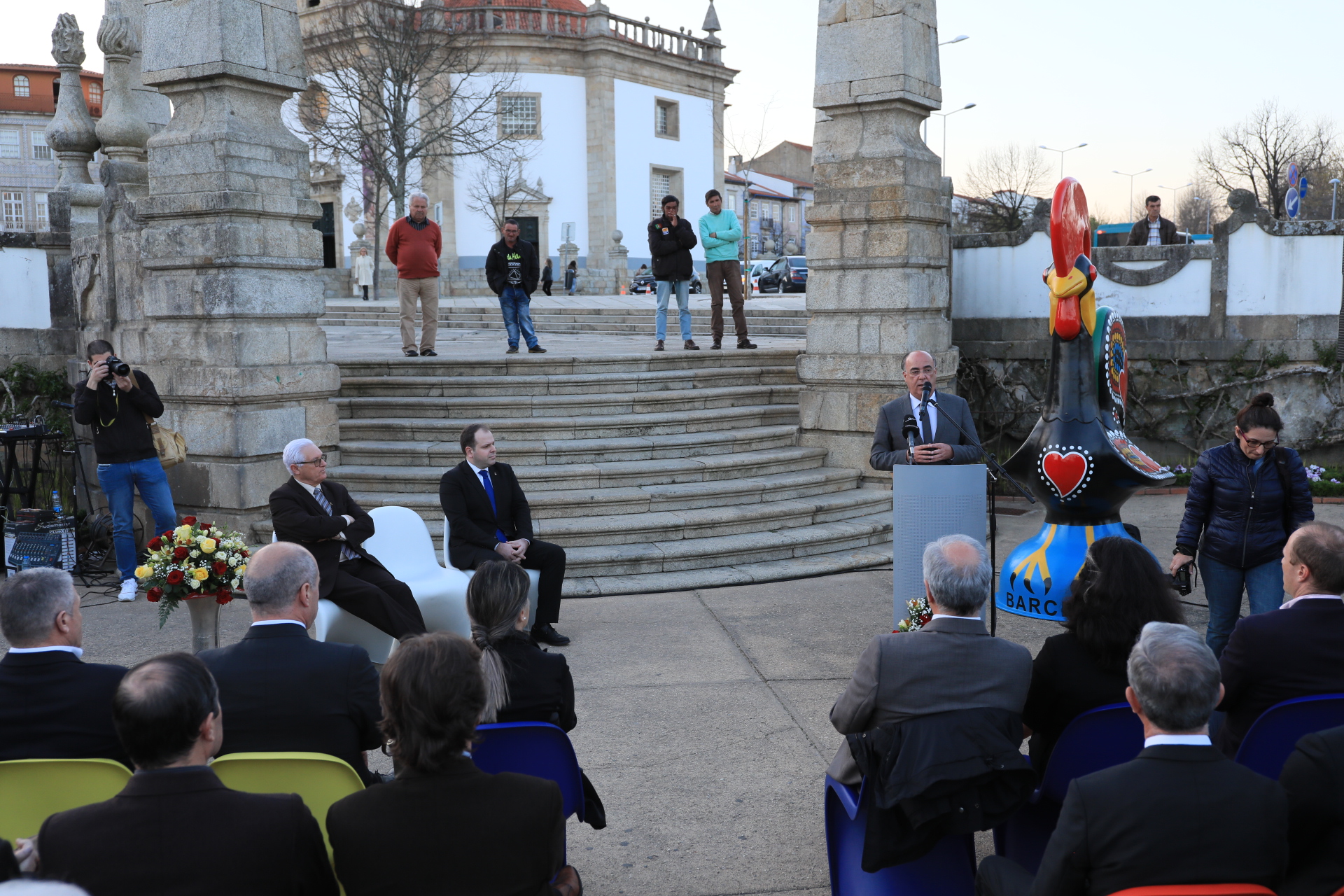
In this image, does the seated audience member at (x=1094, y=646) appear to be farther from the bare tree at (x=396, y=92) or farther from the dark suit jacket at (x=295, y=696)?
the bare tree at (x=396, y=92)

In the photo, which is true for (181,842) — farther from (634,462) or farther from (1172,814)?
(634,462)

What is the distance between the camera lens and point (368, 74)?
3219 cm

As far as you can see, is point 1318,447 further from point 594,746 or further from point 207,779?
point 207,779

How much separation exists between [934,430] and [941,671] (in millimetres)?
3593

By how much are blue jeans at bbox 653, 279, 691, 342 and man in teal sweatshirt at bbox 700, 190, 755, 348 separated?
310 millimetres

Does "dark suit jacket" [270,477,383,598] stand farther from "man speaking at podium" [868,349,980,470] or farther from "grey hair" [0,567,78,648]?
"man speaking at podium" [868,349,980,470]

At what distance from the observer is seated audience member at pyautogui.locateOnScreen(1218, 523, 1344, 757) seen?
3.34m

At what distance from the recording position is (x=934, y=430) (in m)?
6.58

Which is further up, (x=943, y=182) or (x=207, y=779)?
(x=943, y=182)

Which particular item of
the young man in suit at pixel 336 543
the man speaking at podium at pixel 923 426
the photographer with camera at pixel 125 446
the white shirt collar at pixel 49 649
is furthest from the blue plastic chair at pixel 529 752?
the photographer with camera at pixel 125 446

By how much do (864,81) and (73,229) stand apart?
7307 millimetres

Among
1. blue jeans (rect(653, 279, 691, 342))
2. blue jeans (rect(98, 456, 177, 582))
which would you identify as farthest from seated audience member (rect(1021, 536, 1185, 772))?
blue jeans (rect(653, 279, 691, 342))

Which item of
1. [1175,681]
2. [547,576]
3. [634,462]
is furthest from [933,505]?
[634,462]

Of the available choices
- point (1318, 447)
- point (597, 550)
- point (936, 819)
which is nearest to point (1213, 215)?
point (1318, 447)
